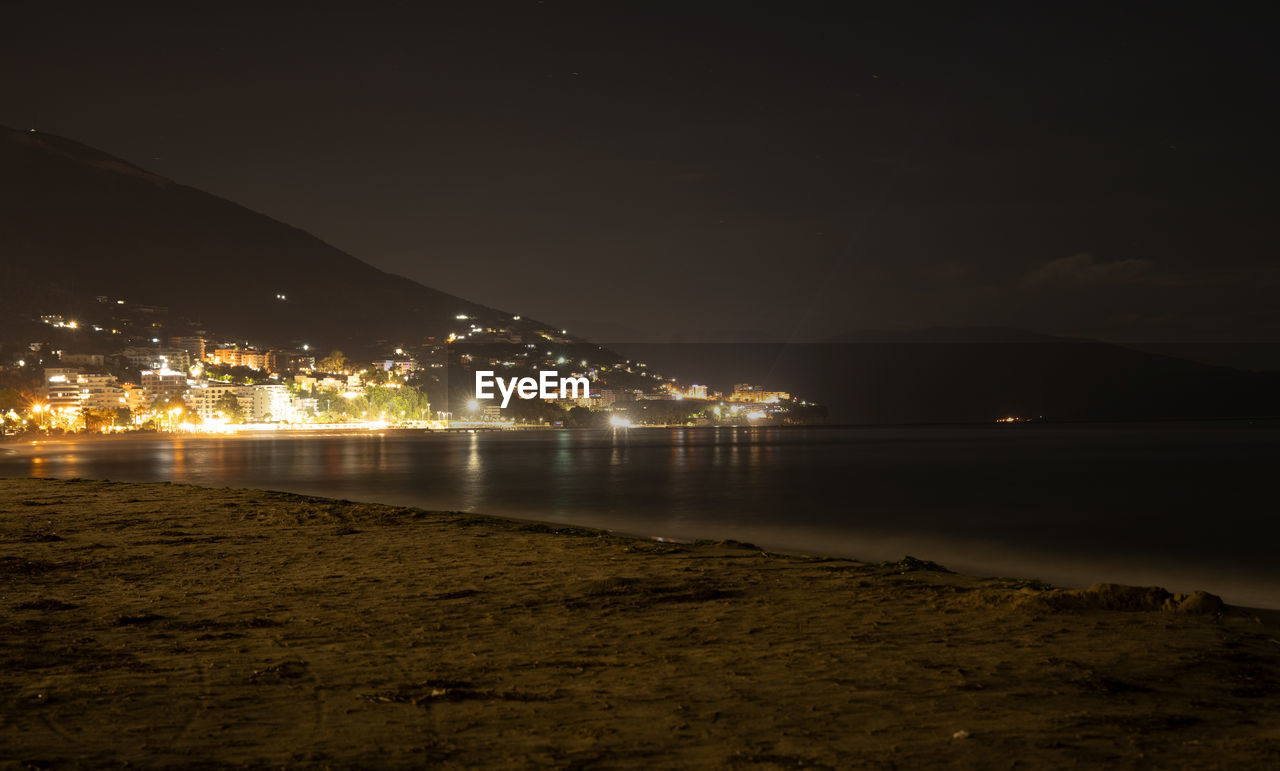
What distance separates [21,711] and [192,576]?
18.0ft

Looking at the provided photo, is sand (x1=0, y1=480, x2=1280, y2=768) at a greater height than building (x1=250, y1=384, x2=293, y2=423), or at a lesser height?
lesser

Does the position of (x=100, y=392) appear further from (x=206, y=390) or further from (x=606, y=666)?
(x=606, y=666)

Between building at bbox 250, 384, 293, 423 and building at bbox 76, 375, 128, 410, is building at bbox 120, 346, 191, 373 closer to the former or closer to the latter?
building at bbox 250, 384, 293, 423

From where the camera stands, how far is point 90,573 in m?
10.7

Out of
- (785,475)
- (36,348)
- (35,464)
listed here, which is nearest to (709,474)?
(785,475)

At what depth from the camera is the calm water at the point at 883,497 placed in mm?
20516

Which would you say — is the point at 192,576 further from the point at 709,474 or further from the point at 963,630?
the point at 709,474

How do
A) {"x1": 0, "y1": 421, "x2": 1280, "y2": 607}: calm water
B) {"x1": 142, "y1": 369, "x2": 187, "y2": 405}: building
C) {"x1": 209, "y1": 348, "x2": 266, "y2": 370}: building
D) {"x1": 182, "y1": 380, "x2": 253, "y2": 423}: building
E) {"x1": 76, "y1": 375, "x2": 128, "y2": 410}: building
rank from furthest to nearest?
{"x1": 209, "y1": 348, "x2": 266, "y2": 370}: building < {"x1": 142, "y1": 369, "x2": 187, "y2": 405}: building < {"x1": 182, "y1": 380, "x2": 253, "y2": 423}: building < {"x1": 76, "y1": 375, "x2": 128, "y2": 410}: building < {"x1": 0, "y1": 421, "x2": 1280, "y2": 607}: calm water

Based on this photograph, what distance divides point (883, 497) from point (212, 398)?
138m

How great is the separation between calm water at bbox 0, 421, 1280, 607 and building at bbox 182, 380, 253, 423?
81680mm

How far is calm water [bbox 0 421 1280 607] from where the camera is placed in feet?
67.3

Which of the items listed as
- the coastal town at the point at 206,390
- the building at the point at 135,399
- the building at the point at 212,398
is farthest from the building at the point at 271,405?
the building at the point at 135,399
